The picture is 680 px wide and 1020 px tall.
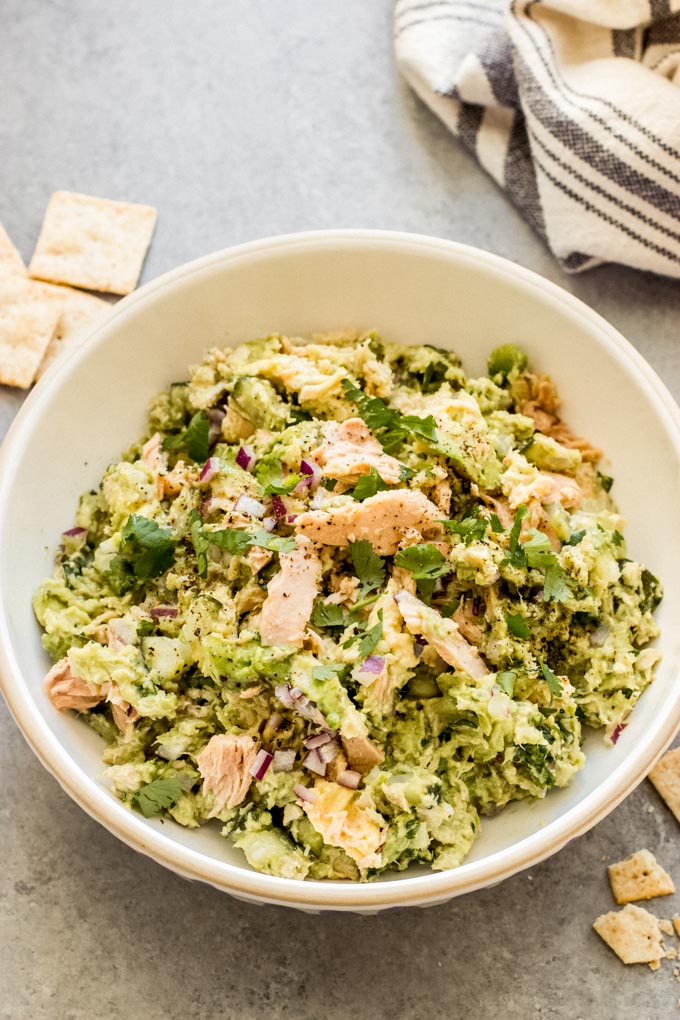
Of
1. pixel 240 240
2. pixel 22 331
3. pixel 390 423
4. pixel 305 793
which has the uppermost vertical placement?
pixel 390 423

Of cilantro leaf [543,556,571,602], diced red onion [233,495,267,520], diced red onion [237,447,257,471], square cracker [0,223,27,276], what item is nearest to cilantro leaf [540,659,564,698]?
cilantro leaf [543,556,571,602]

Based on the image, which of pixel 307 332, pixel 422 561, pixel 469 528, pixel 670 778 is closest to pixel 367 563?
pixel 422 561

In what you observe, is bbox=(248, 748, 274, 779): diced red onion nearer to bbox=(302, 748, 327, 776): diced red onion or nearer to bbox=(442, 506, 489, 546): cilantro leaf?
bbox=(302, 748, 327, 776): diced red onion

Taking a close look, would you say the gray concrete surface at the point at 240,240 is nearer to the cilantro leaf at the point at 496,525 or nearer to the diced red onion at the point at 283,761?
the diced red onion at the point at 283,761

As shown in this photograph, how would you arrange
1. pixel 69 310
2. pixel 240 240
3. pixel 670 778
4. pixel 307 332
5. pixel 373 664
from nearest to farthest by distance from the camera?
pixel 373 664, pixel 670 778, pixel 307 332, pixel 69 310, pixel 240 240

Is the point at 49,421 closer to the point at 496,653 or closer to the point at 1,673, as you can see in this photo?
the point at 1,673

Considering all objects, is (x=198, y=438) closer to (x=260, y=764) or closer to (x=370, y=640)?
(x=370, y=640)

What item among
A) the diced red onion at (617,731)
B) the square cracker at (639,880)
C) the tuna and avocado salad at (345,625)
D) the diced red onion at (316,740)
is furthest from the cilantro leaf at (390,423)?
the square cracker at (639,880)
